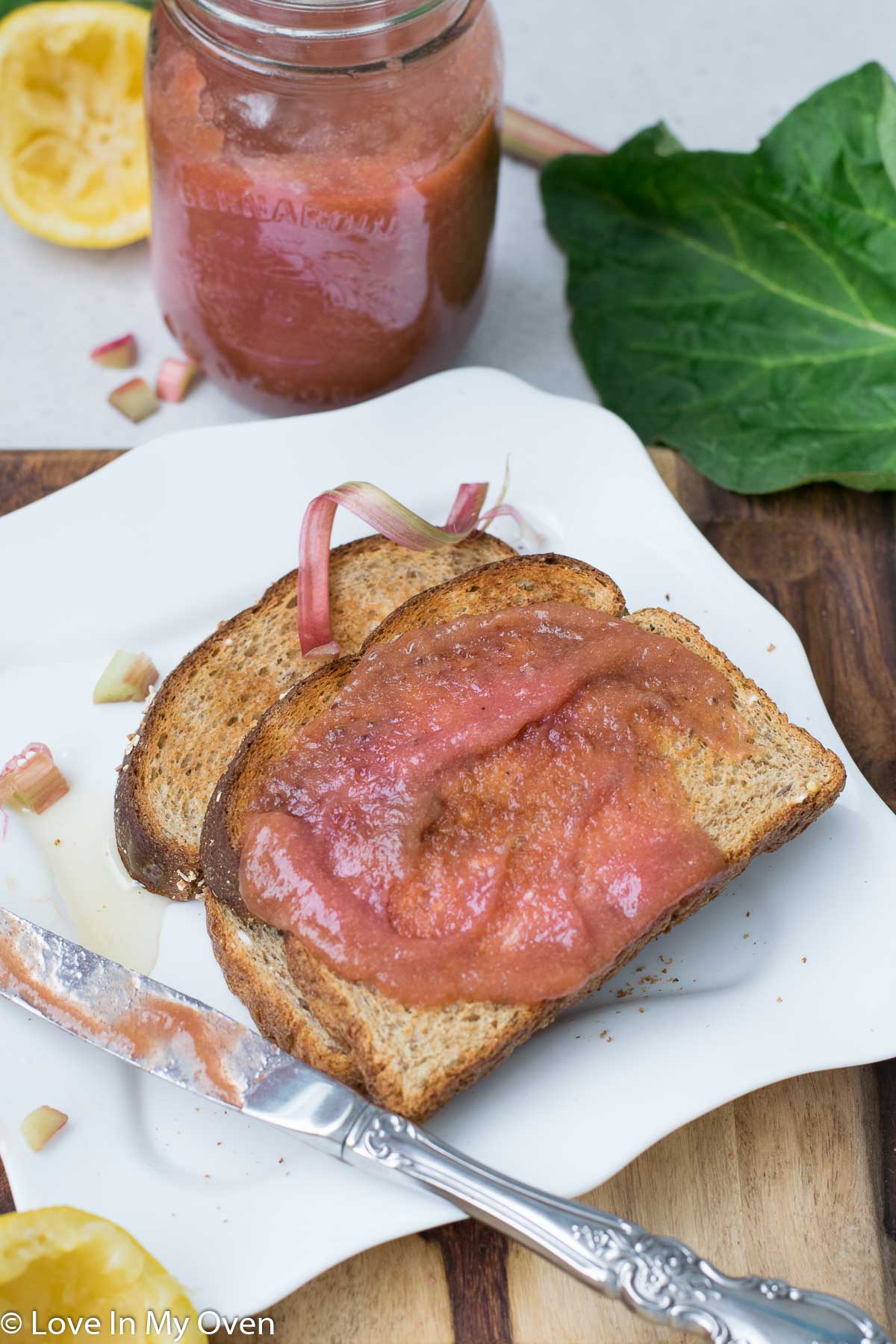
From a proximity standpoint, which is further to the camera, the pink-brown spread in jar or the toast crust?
the toast crust

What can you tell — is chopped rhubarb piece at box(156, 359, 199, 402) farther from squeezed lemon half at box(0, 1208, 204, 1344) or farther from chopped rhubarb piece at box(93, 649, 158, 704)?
squeezed lemon half at box(0, 1208, 204, 1344)

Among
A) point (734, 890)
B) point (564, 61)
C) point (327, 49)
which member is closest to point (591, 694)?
point (734, 890)

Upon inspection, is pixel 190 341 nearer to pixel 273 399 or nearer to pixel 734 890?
pixel 273 399

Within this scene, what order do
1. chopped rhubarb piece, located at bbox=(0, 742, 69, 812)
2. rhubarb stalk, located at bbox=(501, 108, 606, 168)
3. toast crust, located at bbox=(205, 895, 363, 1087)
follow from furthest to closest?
rhubarb stalk, located at bbox=(501, 108, 606, 168) < chopped rhubarb piece, located at bbox=(0, 742, 69, 812) < toast crust, located at bbox=(205, 895, 363, 1087)

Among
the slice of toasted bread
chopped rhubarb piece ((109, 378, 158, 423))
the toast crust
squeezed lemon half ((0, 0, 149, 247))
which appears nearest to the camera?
the toast crust

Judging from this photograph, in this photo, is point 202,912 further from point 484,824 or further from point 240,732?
point 484,824

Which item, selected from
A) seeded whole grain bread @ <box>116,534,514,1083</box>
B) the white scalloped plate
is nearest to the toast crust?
seeded whole grain bread @ <box>116,534,514,1083</box>

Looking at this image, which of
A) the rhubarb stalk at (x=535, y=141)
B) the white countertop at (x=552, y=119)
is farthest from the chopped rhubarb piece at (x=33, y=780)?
the rhubarb stalk at (x=535, y=141)
